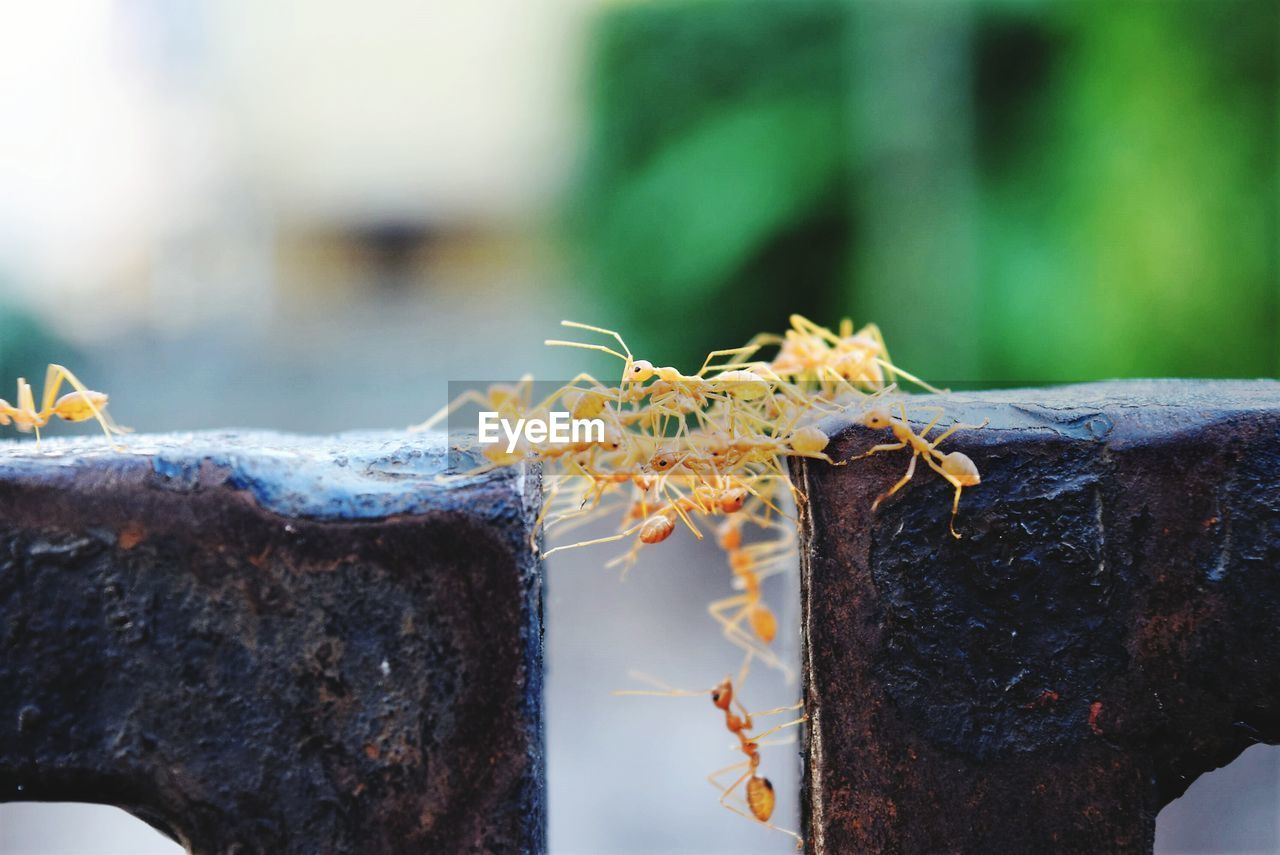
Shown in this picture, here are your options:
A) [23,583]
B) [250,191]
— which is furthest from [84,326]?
[23,583]

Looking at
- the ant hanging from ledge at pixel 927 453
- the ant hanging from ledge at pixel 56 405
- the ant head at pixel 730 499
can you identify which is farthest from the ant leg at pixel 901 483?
the ant hanging from ledge at pixel 56 405

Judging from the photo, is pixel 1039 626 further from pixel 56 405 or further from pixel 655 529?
pixel 56 405

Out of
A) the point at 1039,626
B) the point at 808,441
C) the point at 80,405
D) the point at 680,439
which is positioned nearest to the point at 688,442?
the point at 680,439

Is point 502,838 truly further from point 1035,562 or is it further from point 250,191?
point 250,191

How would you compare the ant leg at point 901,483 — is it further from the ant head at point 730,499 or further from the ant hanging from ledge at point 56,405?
the ant hanging from ledge at point 56,405

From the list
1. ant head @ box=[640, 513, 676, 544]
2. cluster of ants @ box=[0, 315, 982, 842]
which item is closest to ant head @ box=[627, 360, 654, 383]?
cluster of ants @ box=[0, 315, 982, 842]

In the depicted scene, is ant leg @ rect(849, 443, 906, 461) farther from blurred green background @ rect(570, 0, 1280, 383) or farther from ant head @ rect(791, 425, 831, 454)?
blurred green background @ rect(570, 0, 1280, 383)
